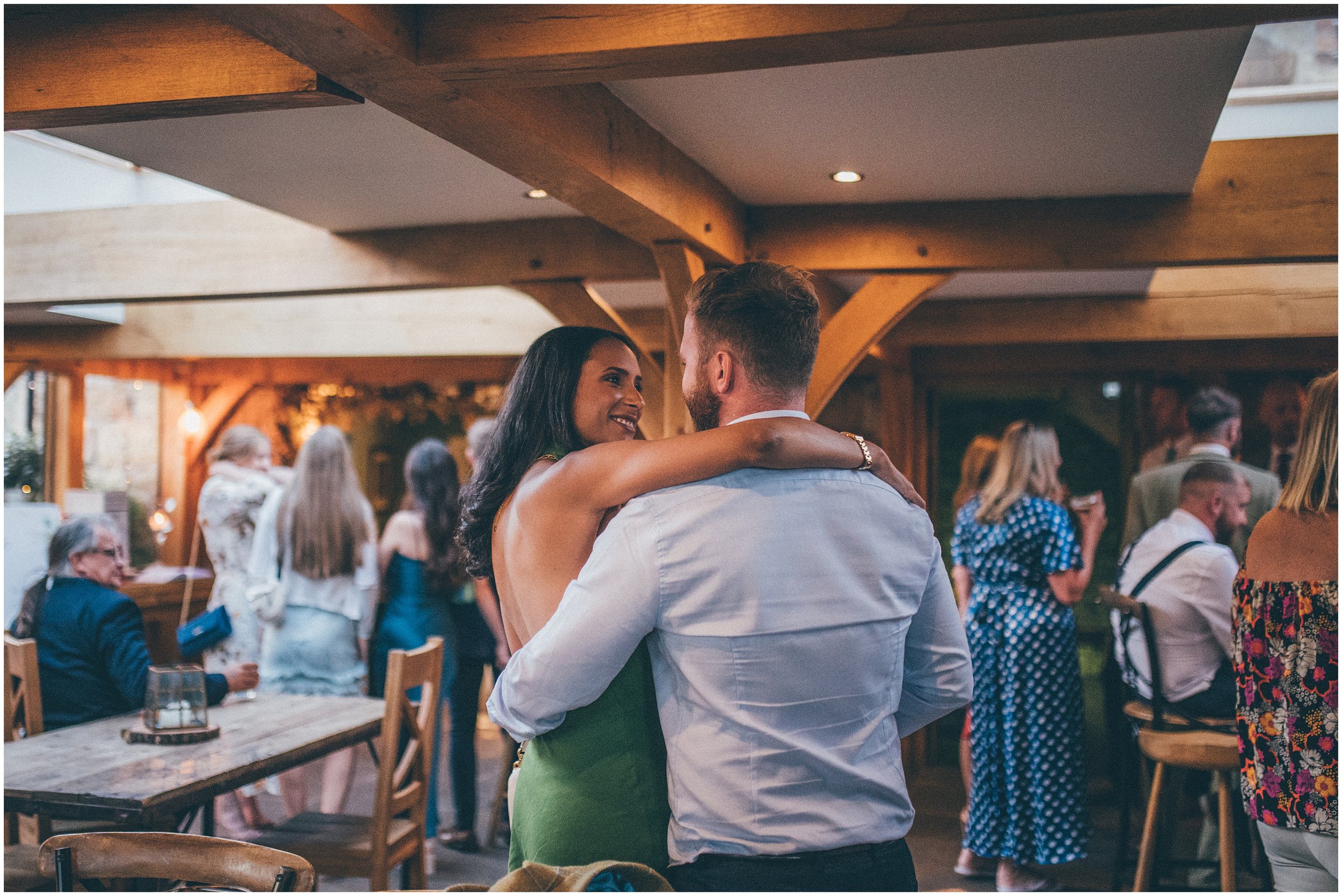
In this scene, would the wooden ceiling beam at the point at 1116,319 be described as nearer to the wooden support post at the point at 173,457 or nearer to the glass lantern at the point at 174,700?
the glass lantern at the point at 174,700

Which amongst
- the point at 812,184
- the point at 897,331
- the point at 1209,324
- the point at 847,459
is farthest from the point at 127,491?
the point at 847,459

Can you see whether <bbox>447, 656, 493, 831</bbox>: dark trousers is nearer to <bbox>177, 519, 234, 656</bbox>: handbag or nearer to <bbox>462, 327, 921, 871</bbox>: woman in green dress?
<bbox>177, 519, 234, 656</bbox>: handbag

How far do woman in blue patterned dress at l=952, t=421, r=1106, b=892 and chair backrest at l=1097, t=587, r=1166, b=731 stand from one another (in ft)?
1.54

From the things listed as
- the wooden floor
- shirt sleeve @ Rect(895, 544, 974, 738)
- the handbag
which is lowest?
the wooden floor

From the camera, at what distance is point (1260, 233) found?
3531 millimetres

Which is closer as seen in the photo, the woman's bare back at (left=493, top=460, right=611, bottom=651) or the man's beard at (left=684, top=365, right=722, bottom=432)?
the man's beard at (left=684, top=365, right=722, bottom=432)

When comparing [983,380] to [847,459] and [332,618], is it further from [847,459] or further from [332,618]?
[847,459]

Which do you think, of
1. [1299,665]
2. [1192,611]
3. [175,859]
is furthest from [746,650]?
[1192,611]

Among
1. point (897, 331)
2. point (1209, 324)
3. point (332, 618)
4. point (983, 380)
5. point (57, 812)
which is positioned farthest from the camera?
point (983, 380)

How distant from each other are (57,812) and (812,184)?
9.09 feet

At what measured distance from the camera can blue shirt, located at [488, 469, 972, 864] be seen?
1440 millimetres

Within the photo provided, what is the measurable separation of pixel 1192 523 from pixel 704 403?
2.92 meters

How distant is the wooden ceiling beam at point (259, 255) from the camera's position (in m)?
4.06

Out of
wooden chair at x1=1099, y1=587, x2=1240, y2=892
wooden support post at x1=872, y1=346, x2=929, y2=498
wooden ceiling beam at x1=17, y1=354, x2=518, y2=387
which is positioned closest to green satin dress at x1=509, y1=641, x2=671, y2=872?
wooden chair at x1=1099, y1=587, x2=1240, y2=892
